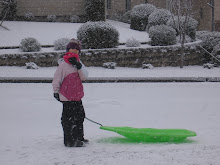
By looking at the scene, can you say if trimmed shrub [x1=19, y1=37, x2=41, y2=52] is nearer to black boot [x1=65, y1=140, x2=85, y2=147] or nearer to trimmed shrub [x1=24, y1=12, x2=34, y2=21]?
trimmed shrub [x1=24, y1=12, x2=34, y2=21]

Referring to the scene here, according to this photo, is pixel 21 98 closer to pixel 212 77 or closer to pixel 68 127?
pixel 68 127

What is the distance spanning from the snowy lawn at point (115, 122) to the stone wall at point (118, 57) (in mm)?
3200

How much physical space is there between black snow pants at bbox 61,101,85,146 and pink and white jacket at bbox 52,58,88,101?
4.2 inches

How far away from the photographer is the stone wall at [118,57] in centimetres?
1534

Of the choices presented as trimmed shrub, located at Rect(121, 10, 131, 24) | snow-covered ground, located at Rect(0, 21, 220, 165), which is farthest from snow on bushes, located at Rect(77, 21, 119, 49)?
trimmed shrub, located at Rect(121, 10, 131, 24)

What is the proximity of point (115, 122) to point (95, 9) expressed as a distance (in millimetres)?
18048

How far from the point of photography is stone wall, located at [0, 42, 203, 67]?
15336 mm

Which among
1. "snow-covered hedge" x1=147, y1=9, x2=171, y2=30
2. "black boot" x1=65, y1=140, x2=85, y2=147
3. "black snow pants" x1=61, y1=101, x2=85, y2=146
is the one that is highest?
"snow-covered hedge" x1=147, y1=9, x2=171, y2=30

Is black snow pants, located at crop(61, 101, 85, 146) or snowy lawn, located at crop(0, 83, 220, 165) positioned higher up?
black snow pants, located at crop(61, 101, 85, 146)

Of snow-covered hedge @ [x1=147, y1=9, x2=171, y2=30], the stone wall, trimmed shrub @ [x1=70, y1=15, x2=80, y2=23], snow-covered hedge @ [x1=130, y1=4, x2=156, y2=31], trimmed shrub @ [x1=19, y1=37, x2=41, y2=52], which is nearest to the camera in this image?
the stone wall

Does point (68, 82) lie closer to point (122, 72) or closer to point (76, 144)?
point (76, 144)

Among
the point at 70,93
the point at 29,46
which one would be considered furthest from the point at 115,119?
the point at 29,46

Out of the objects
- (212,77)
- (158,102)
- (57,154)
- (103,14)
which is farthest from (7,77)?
(103,14)

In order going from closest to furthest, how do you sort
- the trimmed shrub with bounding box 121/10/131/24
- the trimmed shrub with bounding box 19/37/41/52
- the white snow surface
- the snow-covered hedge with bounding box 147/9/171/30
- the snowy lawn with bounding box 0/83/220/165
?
the snowy lawn with bounding box 0/83/220/165
the white snow surface
the trimmed shrub with bounding box 19/37/41/52
the snow-covered hedge with bounding box 147/9/171/30
the trimmed shrub with bounding box 121/10/131/24
